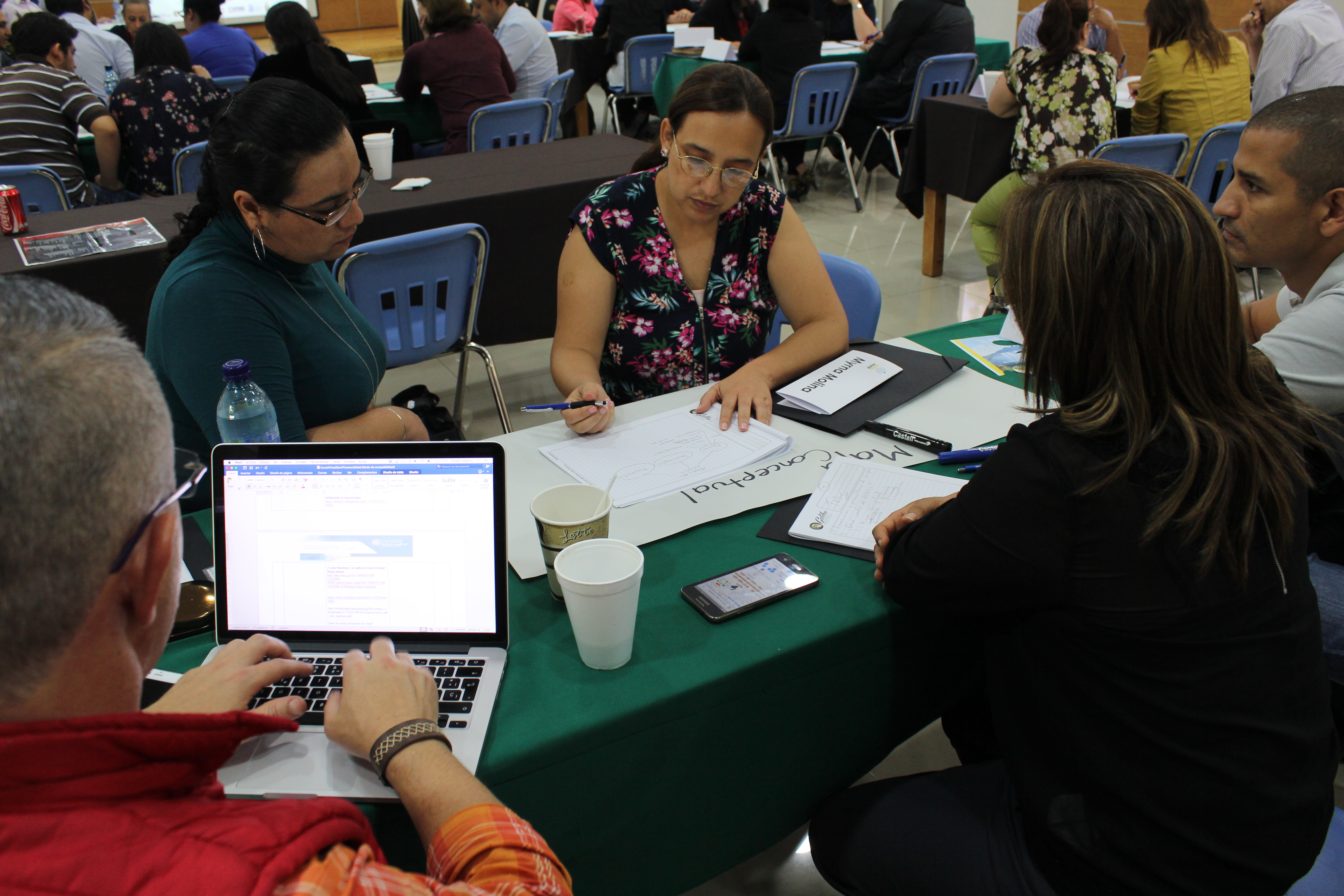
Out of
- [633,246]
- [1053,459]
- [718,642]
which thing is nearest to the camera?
[1053,459]

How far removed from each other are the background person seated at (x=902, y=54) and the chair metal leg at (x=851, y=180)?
158mm

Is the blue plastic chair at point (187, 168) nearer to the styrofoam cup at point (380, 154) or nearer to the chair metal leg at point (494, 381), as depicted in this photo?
the styrofoam cup at point (380, 154)

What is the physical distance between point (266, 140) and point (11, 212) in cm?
194

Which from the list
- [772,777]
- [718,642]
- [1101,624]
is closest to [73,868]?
[718,642]

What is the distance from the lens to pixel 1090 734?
3.25 feet

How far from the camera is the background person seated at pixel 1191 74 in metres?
3.85

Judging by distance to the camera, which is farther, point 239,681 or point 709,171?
point 709,171

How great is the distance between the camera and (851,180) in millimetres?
5547

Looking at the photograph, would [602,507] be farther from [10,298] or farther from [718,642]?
[10,298]

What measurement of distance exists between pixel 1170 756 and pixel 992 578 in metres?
0.26

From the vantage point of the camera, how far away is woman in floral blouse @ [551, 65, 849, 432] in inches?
68.1

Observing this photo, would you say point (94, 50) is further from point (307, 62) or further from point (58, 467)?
point (58, 467)

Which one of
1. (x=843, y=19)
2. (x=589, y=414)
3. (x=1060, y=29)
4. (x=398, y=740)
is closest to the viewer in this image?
(x=398, y=740)

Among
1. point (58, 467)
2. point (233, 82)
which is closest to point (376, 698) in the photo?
point (58, 467)
